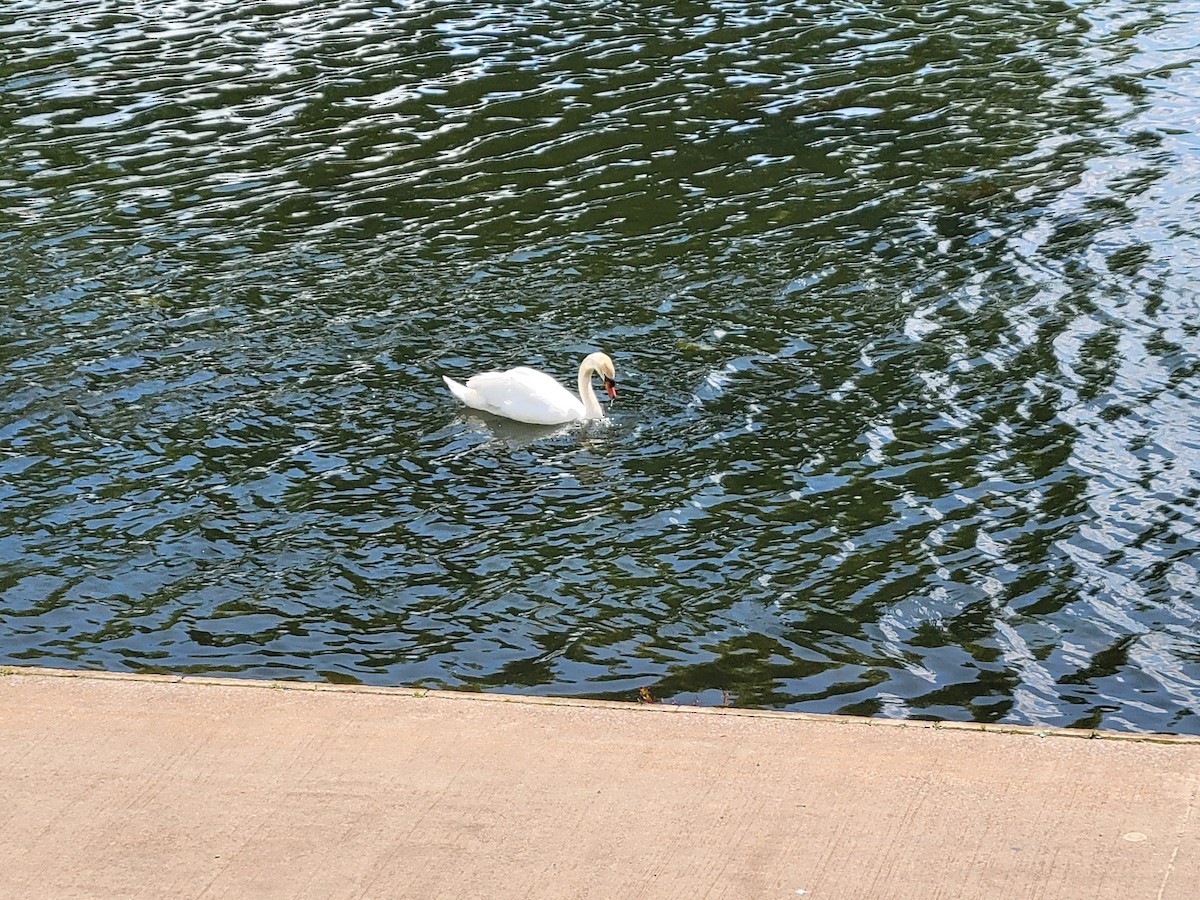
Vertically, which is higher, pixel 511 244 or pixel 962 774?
pixel 962 774

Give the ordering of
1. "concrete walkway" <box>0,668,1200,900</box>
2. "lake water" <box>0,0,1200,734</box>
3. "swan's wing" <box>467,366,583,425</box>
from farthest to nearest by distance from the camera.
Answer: "swan's wing" <box>467,366,583,425</box> → "lake water" <box>0,0,1200,734</box> → "concrete walkway" <box>0,668,1200,900</box>

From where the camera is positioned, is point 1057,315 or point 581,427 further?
point 1057,315

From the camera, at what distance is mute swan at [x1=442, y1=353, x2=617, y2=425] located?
11055 millimetres

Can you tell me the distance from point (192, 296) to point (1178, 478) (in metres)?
8.12

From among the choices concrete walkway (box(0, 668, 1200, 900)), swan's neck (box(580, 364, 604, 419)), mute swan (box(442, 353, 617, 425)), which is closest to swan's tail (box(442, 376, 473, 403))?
mute swan (box(442, 353, 617, 425))

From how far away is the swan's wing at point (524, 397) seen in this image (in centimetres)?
1105

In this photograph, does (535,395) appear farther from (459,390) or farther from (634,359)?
(634,359)

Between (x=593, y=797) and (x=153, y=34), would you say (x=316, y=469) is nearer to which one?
(x=593, y=797)

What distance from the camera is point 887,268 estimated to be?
43.7 feet

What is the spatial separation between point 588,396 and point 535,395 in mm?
386

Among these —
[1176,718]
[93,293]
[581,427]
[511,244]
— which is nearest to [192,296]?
[93,293]

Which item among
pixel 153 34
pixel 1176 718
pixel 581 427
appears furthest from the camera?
pixel 153 34

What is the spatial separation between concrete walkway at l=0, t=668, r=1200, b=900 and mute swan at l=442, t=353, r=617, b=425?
4.42 meters

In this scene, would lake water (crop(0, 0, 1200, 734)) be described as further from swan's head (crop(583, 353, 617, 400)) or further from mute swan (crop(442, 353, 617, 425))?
swan's head (crop(583, 353, 617, 400))
